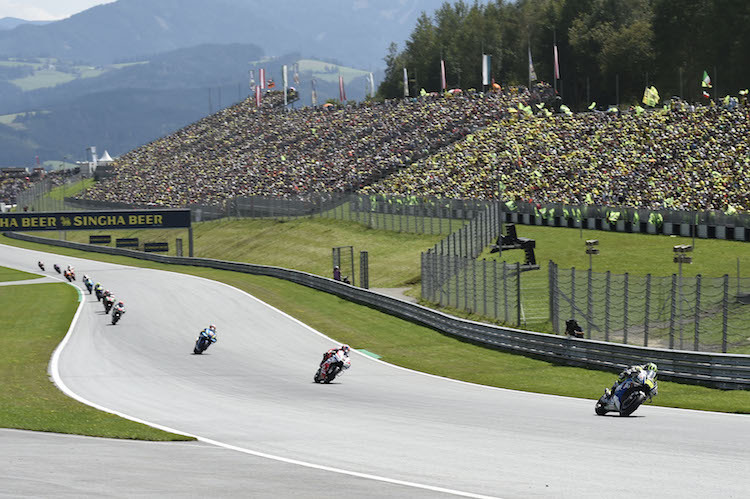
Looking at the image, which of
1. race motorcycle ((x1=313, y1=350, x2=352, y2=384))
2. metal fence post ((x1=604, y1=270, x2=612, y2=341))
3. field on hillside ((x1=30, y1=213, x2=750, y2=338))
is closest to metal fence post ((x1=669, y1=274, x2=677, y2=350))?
metal fence post ((x1=604, y1=270, x2=612, y2=341))

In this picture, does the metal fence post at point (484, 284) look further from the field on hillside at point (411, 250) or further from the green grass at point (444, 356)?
the green grass at point (444, 356)

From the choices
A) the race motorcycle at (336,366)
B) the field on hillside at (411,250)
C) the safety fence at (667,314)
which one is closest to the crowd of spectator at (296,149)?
the field on hillside at (411,250)

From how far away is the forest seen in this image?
255 ft

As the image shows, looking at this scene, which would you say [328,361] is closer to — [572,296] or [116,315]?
[572,296]

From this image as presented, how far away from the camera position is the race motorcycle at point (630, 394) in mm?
16344

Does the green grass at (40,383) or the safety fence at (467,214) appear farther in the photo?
the safety fence at (467,214)

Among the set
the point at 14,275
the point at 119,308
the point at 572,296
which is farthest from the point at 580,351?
the point at 14,275

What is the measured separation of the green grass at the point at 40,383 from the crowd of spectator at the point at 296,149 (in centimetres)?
3368

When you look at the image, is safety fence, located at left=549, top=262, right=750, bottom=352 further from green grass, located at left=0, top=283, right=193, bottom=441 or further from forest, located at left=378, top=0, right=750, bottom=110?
forest, located at left=378, top=0, right=750, bottom=110

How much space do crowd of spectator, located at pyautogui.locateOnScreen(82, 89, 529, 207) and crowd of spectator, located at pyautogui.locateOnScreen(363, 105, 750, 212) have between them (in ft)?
21.2

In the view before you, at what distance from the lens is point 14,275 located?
67875 millimetres

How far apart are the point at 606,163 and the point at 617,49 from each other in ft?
108

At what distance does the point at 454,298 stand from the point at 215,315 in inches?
401

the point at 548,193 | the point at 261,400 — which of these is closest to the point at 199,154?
the point at 548,193
